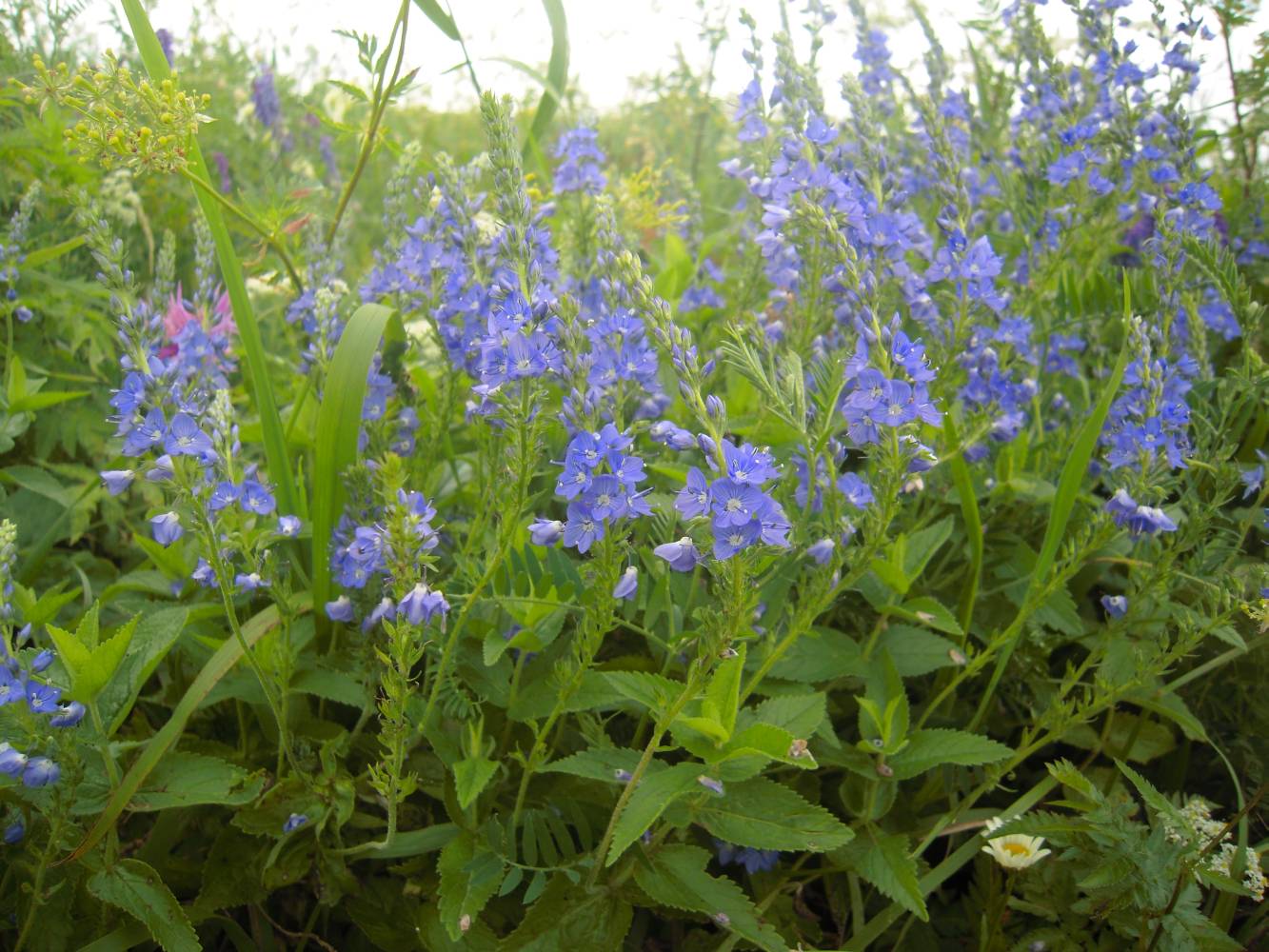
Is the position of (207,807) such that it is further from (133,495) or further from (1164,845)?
(1164,845)

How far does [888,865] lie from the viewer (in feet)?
7.13

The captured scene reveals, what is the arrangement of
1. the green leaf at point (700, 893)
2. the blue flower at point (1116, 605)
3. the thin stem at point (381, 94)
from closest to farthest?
1. the green leaf at point (700, 893)
2. the blue flower at point (1116, 605)
3. the thin stem at point (381, 94)

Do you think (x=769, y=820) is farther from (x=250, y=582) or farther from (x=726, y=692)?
(x=250, y=582)

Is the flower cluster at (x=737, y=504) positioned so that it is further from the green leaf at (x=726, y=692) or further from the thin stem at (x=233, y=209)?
the thin stem at (x=233, y=209)

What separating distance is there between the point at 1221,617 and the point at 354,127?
2610 millimetres

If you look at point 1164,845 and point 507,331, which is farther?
point 1164,845

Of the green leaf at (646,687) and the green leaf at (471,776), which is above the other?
the green leaf at (646,687)

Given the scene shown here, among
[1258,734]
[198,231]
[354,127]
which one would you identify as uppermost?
[354,127]

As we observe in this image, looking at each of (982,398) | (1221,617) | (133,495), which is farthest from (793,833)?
(133,495)

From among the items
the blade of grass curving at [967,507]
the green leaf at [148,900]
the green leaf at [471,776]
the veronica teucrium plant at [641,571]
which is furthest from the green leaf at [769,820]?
the green leaf at [148,900]

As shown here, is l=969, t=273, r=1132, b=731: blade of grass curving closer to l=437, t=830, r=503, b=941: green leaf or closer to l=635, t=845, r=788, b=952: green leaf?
l=635, t=845, r=788, b=952: green leaf

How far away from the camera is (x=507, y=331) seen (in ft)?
6.25

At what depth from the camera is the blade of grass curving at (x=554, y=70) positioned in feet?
10.1

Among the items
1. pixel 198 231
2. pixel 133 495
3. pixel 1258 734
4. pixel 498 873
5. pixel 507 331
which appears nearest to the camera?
pixel 507 331
